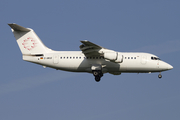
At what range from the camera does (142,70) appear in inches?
→ 1080

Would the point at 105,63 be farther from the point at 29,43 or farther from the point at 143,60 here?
the point at 29,43

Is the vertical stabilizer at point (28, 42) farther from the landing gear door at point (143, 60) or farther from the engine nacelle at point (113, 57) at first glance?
the landing gear door at point (143, 60)

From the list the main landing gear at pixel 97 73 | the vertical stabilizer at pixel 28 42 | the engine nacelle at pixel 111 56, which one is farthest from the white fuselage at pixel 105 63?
the engine nacelle at pixel 111 56

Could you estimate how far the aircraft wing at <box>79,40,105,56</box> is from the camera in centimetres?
2574

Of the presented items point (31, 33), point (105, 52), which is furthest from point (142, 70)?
point (31, 33)

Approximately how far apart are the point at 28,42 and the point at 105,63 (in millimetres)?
8045

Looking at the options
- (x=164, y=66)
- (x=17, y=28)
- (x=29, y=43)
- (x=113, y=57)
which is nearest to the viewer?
(x=113, y=57)

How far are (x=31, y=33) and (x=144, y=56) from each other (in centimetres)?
1140

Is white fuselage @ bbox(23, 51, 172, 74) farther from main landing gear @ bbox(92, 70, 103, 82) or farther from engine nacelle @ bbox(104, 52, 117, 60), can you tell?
engine nacelle @ bbox(104, 52, 117, 60)

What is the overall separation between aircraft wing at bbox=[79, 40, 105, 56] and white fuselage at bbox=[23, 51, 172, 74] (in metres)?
0.59

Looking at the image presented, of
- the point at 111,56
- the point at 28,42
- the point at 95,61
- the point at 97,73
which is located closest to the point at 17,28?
the point at 28,42

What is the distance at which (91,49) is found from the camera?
26438 mm

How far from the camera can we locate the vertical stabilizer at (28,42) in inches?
1124

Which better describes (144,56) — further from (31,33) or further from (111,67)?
(31,33)
